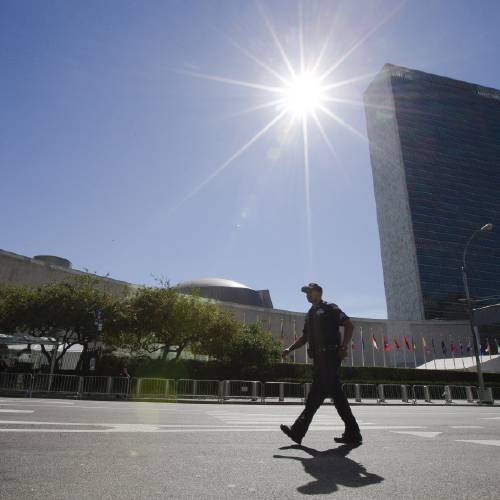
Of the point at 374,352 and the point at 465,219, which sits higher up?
the point at 465,219

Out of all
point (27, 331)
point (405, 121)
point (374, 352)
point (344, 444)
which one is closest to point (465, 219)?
point (405, 121)

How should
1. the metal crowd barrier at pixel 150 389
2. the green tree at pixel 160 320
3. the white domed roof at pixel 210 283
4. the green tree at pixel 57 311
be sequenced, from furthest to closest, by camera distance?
the white domed roof at pixel 210 283 → the green tree at pixel 160 320 → the green tree at pixel 57 311 → the metal crowd barrier at pixel 150 389

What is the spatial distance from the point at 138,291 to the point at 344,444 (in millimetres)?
28332

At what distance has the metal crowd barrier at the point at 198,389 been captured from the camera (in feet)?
66.6

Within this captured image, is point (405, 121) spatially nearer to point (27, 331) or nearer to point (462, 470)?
point (27, 331)

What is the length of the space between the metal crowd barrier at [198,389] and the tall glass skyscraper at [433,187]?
304 feet

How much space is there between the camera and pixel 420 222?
10606 centimetres

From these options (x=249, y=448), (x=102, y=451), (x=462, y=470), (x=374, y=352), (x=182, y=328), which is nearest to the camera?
(x=462, y=470)

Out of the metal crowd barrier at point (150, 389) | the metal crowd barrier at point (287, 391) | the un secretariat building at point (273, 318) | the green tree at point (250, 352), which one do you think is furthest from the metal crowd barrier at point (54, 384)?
the un secretariat building at point (273, 318)

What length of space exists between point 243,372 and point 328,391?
91.1 ft

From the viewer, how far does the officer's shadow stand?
2.45 metres

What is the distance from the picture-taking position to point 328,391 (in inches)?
175

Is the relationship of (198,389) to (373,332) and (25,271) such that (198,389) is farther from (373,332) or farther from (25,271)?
(373,332)

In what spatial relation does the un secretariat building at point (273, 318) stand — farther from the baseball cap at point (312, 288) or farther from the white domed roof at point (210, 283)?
the baseball cap at point (312, 288)
